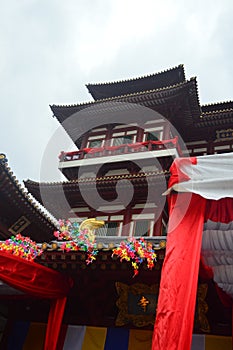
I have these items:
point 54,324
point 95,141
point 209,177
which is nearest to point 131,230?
point 95,141

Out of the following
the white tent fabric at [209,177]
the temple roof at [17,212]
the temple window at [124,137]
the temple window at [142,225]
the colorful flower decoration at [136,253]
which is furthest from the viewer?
the temple window at [124,137]

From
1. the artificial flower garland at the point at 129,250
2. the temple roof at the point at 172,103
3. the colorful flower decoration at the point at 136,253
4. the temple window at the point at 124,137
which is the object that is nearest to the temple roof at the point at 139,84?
the temple roof at the point at 172,103

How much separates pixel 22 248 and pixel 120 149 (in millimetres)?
9131

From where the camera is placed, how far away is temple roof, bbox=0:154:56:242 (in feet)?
38.0

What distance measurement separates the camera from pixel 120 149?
16094 mm

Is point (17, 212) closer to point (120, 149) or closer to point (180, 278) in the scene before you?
point (120, 149)

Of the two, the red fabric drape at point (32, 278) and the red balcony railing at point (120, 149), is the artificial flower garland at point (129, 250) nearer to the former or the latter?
the red fabric drape at point (32, 278)

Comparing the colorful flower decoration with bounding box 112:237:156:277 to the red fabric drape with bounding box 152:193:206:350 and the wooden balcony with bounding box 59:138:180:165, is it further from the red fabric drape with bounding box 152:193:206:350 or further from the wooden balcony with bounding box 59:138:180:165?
the wooden balcony with bounding box 59:138:180:165

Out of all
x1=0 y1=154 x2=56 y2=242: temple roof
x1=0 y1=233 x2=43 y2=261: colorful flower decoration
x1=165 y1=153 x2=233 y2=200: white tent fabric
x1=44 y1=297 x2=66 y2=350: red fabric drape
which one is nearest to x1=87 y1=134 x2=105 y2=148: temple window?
x1=0 y1=154 x2=56 y2=242: temple roof

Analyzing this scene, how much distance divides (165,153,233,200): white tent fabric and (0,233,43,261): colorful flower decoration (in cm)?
369

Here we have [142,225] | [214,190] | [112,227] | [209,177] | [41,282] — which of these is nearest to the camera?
[214,190]

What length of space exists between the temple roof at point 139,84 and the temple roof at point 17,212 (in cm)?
817

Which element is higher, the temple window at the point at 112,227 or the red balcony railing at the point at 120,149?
the red balcony railing at the point at 120,149

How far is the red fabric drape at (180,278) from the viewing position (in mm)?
4570
